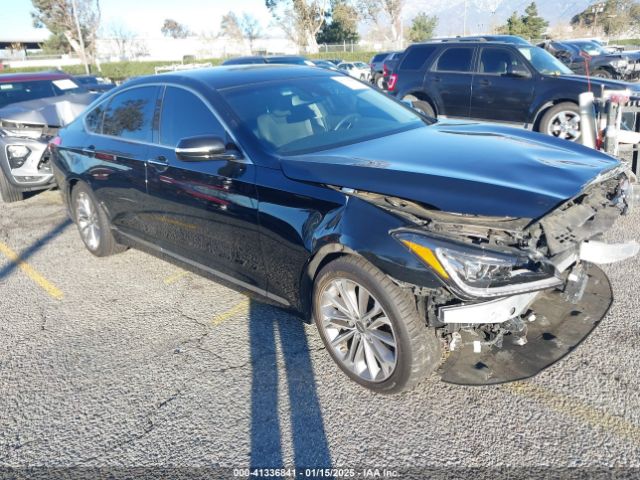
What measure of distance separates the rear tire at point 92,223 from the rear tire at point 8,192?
2566mm

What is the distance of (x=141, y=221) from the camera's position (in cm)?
449

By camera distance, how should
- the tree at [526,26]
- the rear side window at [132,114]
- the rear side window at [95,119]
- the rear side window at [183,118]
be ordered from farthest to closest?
the tree at [526,26] → the rear side window at [95,119] → the rear side window at [132,114] → the rear side window at [183,118]

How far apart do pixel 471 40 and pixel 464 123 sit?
21.6 feet

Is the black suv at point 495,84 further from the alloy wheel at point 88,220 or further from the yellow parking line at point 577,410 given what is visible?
the yellow parking line at point 577,410

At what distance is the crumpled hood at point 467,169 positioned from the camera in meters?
2.60

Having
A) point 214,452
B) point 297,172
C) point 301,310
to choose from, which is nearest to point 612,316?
point 301,310

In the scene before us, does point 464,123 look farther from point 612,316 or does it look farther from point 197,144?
point 197,144

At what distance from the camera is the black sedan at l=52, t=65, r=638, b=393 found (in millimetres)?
2551

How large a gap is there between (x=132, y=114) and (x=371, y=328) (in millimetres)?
2905

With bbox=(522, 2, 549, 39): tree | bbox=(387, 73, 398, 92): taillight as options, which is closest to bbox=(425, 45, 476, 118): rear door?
bbox=(387, 73, 398, 92): taillight

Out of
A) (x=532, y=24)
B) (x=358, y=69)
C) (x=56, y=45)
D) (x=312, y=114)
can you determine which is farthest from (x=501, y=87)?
(x=56, y=45)

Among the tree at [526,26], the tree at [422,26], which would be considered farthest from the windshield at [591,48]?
the tree at [422,26]

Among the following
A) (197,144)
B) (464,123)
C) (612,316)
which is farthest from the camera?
(464,123)

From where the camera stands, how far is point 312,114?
3816 mm
